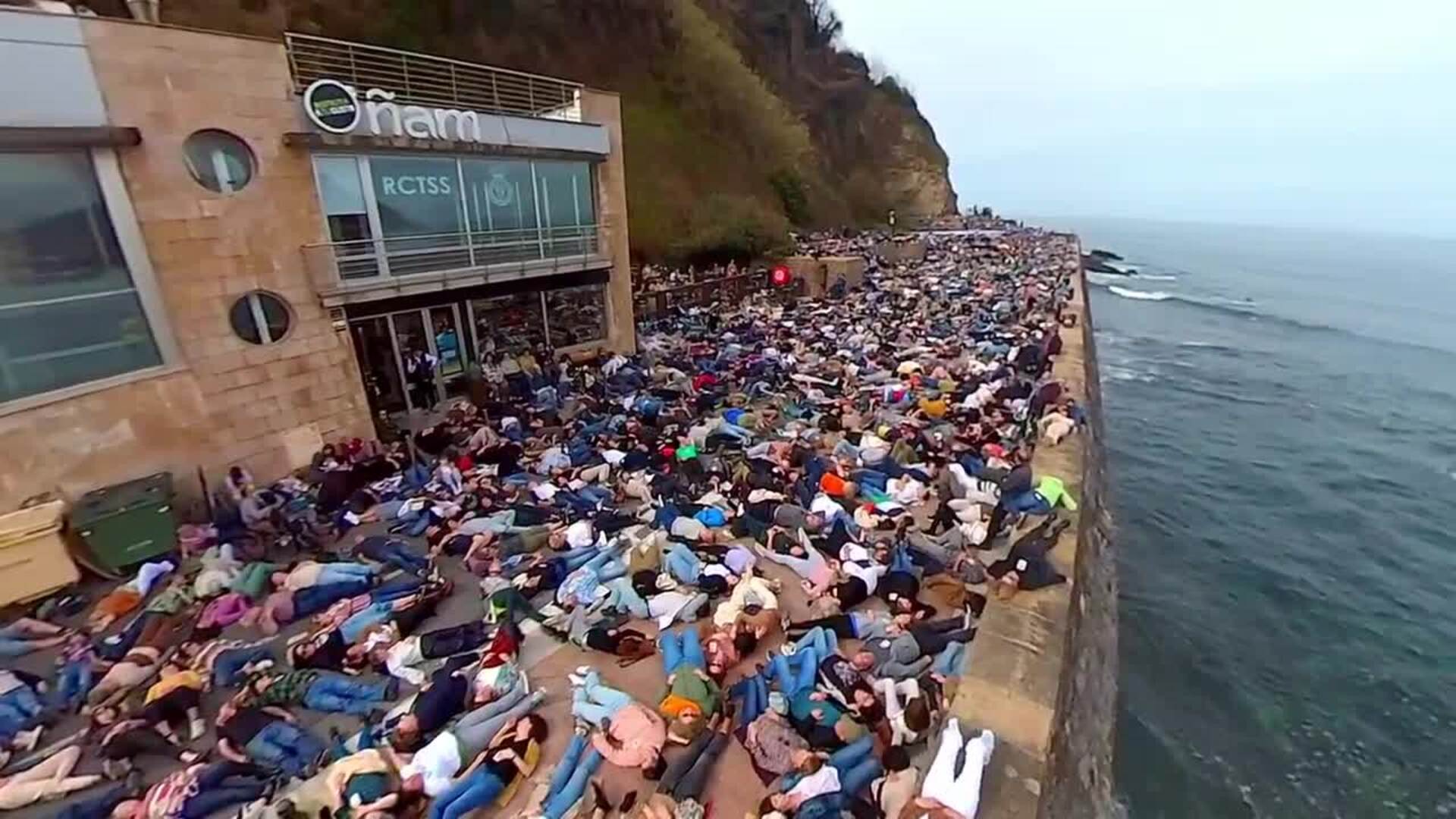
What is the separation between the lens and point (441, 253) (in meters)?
11.3

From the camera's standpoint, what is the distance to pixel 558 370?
14.0m

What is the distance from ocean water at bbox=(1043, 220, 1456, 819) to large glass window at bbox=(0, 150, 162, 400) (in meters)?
13.3

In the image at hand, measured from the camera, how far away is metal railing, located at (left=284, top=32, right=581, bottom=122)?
9891 millimetres

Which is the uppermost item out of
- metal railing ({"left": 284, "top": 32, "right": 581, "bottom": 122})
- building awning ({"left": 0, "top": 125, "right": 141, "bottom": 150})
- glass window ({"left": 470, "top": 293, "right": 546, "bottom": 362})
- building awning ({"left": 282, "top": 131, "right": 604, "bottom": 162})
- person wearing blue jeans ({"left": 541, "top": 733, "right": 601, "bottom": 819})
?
metal railing ({"left": 284, "top": 32, "right": 581, "bottom": 122})

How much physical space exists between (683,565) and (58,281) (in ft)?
26.0

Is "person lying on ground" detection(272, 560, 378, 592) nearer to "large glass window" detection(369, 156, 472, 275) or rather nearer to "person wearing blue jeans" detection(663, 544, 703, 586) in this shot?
"person wearing blue jeans" detection(663, 544, 703, 586)

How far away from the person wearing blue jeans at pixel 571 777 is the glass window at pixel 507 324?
935cm

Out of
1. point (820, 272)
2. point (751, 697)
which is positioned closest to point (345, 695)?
point (751, 697)

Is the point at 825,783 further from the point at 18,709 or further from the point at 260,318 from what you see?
the point at 260,318

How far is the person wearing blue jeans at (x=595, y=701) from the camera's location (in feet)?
17.7

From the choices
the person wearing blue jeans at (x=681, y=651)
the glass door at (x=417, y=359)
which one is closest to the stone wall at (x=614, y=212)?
the glass door at (x=417, y=359)

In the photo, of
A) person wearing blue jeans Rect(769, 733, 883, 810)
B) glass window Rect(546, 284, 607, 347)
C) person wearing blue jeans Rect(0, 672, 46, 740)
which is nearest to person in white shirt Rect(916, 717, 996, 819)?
person wearing blue jeans Rect(769, 733, 883, 810)

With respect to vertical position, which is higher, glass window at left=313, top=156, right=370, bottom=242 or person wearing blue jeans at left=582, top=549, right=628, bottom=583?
glass window at left=313, top=156, right=370, bottom=242

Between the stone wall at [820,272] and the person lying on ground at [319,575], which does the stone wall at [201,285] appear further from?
the stone wall at [820,272]
